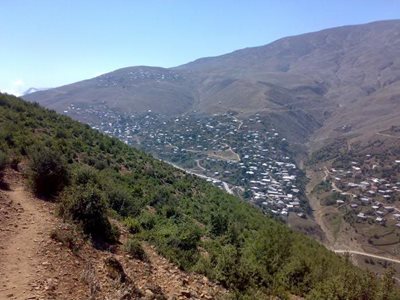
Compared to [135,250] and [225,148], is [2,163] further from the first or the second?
[225,148]

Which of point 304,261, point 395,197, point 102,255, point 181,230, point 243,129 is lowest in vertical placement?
point 395,197

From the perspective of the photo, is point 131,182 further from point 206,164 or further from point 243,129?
point 243,129

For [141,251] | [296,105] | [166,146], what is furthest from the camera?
[296,105]

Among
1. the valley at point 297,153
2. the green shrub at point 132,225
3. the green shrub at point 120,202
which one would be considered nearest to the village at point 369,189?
the valley at point 297,153

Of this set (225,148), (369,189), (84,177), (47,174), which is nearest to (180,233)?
(84,177)

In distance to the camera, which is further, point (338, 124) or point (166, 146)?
point (338, 124)

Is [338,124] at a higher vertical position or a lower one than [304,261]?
lower

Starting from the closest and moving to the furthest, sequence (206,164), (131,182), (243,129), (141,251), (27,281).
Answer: (27,281)
(141,251)
(131,182)
(206,164)
(243,129)

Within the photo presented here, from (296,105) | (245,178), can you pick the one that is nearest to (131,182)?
(245,178)

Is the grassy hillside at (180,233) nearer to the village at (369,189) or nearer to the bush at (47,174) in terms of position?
the bush at (47,174)
